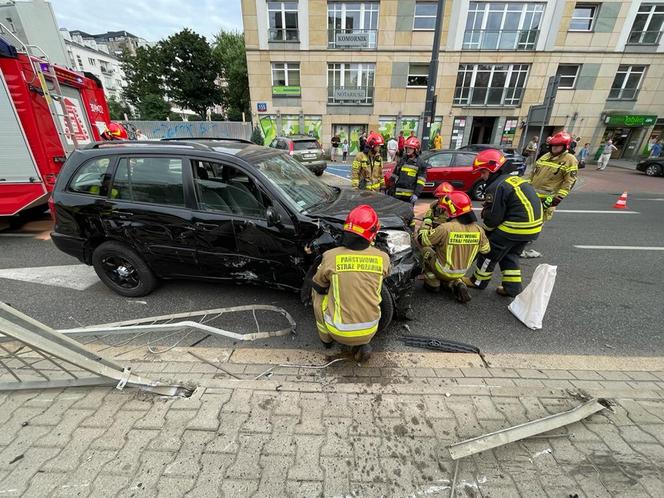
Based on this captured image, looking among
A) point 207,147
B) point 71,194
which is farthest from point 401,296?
point 71,194

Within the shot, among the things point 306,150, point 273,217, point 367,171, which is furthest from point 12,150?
point 306,150

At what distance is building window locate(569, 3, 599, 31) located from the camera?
56.2ft

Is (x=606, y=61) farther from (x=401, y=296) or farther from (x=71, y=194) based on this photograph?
(x=71, y=194)

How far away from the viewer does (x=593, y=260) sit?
464cm

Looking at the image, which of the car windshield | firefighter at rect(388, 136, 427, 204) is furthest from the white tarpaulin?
firefighter at rect(388, 136, 427, 204)

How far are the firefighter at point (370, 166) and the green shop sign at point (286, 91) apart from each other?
590 inches

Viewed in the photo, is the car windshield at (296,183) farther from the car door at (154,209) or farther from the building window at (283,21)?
the building window at (283,21)

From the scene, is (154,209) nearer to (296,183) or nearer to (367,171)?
(296,183)

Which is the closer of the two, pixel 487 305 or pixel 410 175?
pixel 487 305

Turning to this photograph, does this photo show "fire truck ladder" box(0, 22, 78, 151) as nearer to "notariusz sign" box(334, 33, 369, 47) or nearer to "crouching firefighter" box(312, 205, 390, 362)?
"crouching firefighter" box(312, 205, 390, 362)

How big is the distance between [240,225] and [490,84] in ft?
71.3

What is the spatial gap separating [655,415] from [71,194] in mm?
5734

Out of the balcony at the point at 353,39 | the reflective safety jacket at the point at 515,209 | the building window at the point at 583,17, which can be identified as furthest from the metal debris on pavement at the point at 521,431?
the building window at the point at 583,17

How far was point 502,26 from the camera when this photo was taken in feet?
56.8
